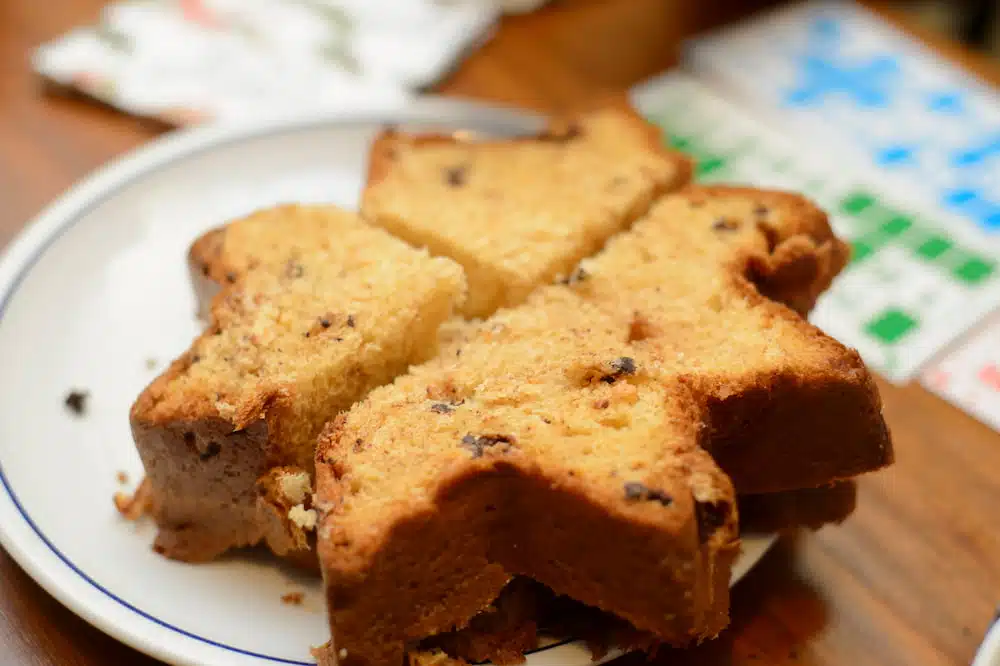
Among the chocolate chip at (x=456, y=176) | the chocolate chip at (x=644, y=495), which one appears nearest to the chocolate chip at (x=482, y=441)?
the chocolate chip at (x=644, y=495)

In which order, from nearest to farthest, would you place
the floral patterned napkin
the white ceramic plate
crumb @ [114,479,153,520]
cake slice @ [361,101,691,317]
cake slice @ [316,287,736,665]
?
cake slice @ [316,287,736,665]
the white ceramic plate
crumb @ [114,479,153,520]
cake slice @ [361,101,691,317]
the floral patterned napkin

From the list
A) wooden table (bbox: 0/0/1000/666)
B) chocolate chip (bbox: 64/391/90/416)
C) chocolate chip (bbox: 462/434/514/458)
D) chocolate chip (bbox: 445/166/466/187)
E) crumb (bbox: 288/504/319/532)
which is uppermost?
chocolate chip (bbox: 445/166/466/187)

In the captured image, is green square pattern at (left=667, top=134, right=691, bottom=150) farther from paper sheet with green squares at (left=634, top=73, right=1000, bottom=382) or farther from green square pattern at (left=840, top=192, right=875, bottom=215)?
green square pattern at (left=840, top=192, right=875, bottom=215)

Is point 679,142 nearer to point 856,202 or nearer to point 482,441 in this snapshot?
point 856,202

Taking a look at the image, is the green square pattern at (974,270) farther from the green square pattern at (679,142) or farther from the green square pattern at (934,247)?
the green square pattern at (679,142)

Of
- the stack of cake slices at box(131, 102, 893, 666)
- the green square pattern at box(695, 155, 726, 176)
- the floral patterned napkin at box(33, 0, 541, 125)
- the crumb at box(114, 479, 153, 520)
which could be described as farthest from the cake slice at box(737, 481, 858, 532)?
the floral patterned napkin at box(33, 0, 541, 125)

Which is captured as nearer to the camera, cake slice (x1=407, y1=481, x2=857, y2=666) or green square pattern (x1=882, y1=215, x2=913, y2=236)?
cake slice (x1=407, y1=481, x2=857, y2=666)

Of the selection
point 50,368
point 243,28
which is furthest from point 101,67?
point 50,368
